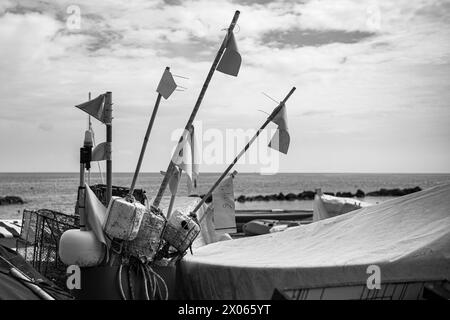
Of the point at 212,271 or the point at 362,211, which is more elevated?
the point at 362,211

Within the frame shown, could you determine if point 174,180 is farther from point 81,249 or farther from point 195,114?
point 81,249

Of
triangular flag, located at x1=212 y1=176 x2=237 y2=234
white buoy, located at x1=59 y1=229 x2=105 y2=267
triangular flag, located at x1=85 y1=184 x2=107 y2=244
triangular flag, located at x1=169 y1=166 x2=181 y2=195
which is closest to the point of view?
white buoy, located at x1=59 y1=229 x2=105 y2=267

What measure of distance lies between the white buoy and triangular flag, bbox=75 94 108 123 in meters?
1.73

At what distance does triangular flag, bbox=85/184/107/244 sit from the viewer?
735cm

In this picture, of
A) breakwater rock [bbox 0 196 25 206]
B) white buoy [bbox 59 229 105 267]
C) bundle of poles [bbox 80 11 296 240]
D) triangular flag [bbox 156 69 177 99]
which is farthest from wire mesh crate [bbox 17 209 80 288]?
breakwater rock [bbox 0 196 25 206]

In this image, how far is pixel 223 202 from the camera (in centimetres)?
1388

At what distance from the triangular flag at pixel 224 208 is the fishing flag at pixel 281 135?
5.00m

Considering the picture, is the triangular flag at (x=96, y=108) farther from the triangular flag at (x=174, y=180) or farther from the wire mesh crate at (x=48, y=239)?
the wire mesh crate at (x=48, y=239)

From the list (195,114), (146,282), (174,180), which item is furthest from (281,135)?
(146,282)

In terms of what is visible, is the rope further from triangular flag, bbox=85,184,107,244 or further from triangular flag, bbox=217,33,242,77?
triangular flag, bbox=217,33,242,77

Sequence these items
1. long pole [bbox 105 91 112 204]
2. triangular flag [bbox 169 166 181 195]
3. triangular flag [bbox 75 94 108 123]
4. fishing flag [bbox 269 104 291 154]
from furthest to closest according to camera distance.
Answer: triangular flag [bbox 169 166 181 195], fishing flag [bbox 269 104 291 154], triangular flag [bbox 75 94 108 123], long pole [bbox 105 91 112 204]

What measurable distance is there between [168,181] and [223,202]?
492 cm
